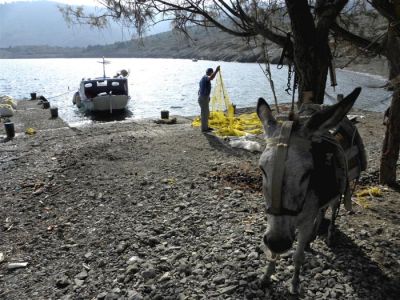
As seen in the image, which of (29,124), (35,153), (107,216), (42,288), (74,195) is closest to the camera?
(42,288)

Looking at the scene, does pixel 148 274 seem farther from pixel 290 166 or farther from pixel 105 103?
pixel 105 103

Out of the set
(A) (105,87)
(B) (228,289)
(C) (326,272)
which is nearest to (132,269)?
(B) (228,289)

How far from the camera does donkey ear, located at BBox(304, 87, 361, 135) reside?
368 cm

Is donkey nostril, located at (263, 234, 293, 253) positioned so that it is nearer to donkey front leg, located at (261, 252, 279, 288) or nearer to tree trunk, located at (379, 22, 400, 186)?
donkey front leg, located at (261, 252, 279, 288)

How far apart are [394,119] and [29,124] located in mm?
23167

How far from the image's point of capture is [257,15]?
8.86 meters

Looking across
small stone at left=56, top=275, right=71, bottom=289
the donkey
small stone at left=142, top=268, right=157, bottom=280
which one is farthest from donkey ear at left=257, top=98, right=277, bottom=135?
small stone at left=56, top=275, right=71, bottom=289

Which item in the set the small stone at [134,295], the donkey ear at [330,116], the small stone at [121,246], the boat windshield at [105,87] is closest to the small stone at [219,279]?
the small stone at [134,295]

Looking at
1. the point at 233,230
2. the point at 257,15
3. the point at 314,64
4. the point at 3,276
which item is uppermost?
the point at 257,15

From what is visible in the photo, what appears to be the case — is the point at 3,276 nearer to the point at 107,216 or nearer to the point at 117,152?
the point at 107,216

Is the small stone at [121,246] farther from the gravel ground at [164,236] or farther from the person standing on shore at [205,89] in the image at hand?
the person standing on shore at [205,89]

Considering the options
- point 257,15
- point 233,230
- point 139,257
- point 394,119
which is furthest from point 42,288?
point 394,119

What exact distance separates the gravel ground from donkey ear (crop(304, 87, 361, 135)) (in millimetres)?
2518

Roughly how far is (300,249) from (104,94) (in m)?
29.9
